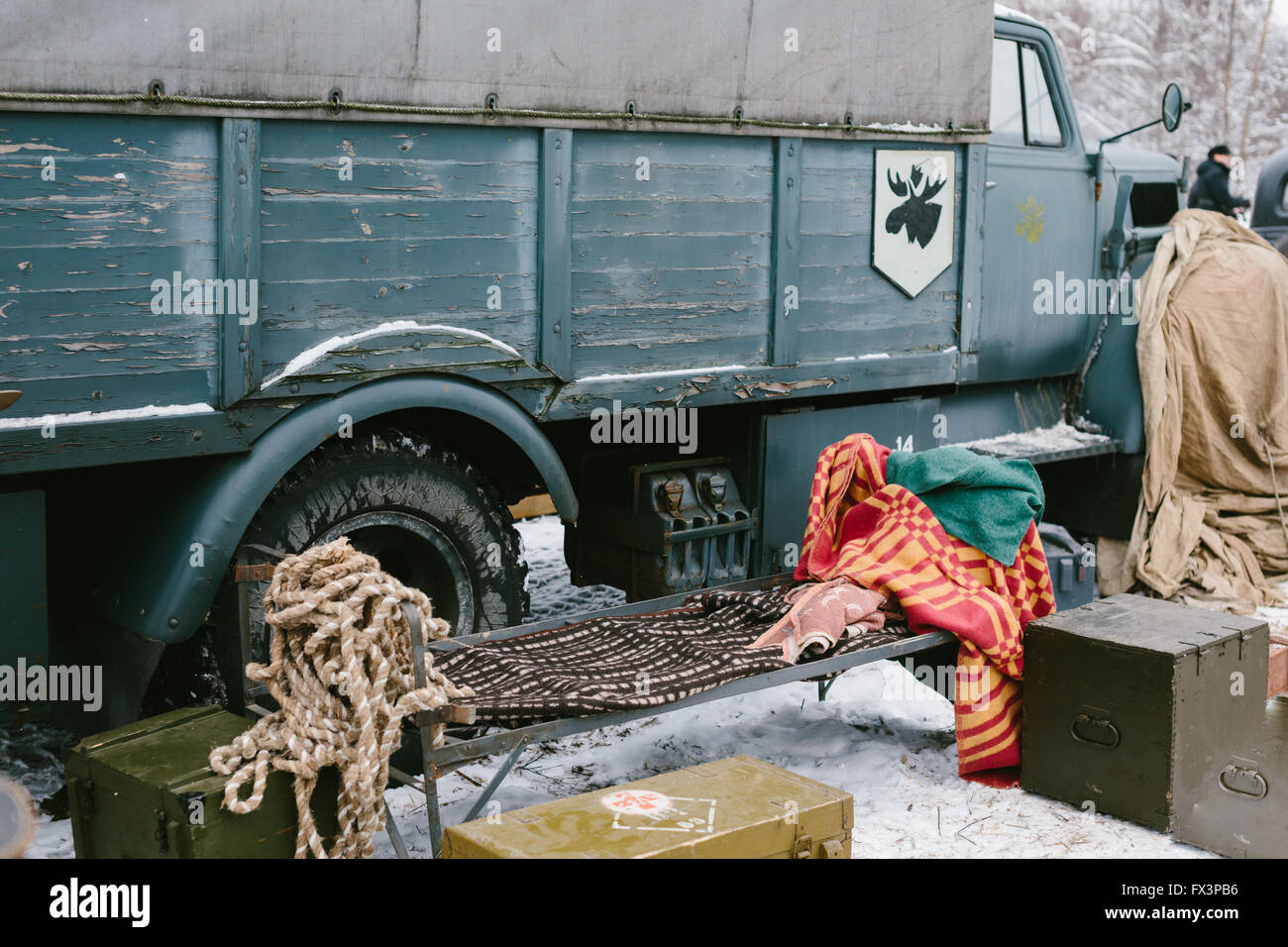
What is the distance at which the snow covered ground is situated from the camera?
3.84 meters

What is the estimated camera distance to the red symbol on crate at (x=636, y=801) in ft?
10.1

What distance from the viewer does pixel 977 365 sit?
593 centimetres

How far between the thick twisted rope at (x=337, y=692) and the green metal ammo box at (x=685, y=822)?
0.34 meters

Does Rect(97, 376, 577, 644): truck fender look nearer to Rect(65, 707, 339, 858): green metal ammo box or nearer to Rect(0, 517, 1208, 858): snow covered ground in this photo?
Rect(65, 707, 339, 858): green metal ammo box

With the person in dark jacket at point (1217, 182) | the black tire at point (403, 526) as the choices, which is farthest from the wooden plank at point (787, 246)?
the person in dark jacket at point (1217, 182)

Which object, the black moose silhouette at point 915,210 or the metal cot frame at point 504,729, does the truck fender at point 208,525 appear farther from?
the black moose silhouette at point 915,210

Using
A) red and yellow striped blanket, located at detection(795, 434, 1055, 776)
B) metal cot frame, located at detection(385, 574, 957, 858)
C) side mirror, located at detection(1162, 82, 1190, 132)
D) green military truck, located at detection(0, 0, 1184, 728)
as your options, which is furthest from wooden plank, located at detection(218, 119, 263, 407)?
side mirror, located at detection(1162, 82, 1190, 132)

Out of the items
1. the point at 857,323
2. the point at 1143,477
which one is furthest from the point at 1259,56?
the point at 857,323

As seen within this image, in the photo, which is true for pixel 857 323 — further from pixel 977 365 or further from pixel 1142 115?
pixel 1142 115

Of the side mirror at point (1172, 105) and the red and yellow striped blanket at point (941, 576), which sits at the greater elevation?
the side mirror at point (1172, 105)

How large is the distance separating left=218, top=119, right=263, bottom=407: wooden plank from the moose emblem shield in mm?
2449

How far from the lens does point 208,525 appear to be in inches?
152

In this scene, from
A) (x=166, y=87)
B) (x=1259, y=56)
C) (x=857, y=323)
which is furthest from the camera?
(x=1259, y=56)
